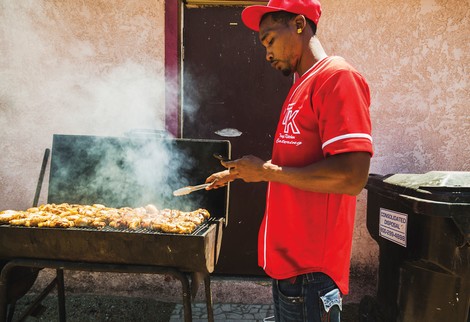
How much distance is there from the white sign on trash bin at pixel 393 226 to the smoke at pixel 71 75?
277 cm

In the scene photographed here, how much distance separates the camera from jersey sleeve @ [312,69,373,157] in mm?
1654

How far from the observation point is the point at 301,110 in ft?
6.10

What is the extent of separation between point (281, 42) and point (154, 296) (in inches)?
148

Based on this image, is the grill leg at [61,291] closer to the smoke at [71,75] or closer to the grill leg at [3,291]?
the grill leg at [3,291]

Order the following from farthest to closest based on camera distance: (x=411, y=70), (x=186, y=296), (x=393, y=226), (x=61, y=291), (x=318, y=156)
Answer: (x=411, y=70), (x=61, y=291), (x=393, y=226), (x=186, y=296), (x=318, y=156)

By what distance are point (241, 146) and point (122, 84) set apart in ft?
5.61

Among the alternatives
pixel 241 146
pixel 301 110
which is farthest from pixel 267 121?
pixel 301 110

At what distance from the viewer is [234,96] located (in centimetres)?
458

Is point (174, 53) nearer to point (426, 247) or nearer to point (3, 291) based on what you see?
point (3, 291)

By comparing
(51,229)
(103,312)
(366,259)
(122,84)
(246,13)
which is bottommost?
(103,312)

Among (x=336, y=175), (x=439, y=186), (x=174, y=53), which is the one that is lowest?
(x=439, y=186)

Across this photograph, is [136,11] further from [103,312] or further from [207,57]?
[103,312]

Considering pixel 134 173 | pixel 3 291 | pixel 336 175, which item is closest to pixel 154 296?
pixel 134 173

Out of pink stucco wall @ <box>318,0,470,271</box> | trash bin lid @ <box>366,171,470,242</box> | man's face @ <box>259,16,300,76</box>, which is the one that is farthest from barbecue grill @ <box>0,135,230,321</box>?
pink stucco wall @ <box>318,0,470,271</box>
